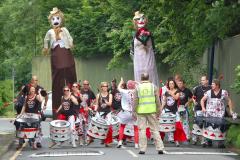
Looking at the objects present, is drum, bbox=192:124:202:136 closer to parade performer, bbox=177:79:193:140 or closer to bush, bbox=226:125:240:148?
parade performer, bbox=177:79:193:140

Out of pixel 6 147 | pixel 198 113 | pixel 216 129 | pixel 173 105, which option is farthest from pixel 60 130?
pixel 216 129

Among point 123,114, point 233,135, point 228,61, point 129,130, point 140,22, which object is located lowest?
point 233,135

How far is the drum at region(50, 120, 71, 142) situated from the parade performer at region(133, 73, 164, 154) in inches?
117

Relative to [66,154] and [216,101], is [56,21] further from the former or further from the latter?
[66,154]

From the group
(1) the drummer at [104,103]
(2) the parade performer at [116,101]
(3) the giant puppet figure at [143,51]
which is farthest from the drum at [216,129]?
(3) the giant puppet figure at [143,51]

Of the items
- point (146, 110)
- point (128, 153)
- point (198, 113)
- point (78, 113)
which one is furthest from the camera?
point (198, 113)

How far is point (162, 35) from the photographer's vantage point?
31250 millimetres

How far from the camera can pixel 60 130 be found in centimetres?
1966

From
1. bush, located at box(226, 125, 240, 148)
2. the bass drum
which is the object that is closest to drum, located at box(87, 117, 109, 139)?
the bass drum

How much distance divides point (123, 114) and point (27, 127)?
2.57 m

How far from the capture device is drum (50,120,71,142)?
19.7 metres

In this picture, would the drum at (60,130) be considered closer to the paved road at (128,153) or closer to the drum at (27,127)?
the paved road at (128,153)

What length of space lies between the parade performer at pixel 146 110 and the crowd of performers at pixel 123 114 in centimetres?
194

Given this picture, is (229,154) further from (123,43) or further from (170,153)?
(123,43)
